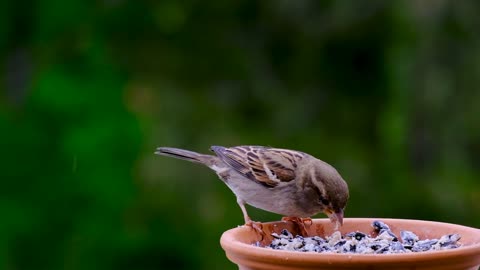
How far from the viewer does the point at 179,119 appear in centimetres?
649

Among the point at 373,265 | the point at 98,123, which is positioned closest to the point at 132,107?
the point at 98,123

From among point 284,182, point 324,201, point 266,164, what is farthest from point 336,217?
point 266,164

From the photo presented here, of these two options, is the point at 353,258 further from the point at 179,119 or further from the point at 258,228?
the point at 179,119

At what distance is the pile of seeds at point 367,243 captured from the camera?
292 centimetres

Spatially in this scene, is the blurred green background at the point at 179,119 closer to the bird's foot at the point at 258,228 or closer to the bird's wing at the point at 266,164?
the bird's wing at the point at 266,164

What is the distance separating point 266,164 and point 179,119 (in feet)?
9.00

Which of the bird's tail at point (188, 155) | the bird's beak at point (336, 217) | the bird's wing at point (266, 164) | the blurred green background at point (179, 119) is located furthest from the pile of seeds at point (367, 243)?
the blurred green background at point (179, 119)

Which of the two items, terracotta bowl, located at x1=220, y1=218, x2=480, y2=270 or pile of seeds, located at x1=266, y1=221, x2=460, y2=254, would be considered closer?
terracotta bowl, located at x1=220, y1=218, x2=480, y2=270

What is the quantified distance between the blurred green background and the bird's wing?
2.44 m

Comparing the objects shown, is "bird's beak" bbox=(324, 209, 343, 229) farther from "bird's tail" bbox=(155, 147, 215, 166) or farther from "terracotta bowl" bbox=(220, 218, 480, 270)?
"bird's tail" bbox=(155, 147, 215, 166)

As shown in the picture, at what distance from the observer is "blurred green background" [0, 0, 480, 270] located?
6.43m

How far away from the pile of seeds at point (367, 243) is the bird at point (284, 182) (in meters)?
0.10

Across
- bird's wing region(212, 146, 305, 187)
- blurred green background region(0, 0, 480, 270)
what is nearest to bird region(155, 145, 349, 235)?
bird's wing region(212, 146, 305, 187)

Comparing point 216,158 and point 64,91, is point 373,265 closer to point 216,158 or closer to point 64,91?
point 216,158
